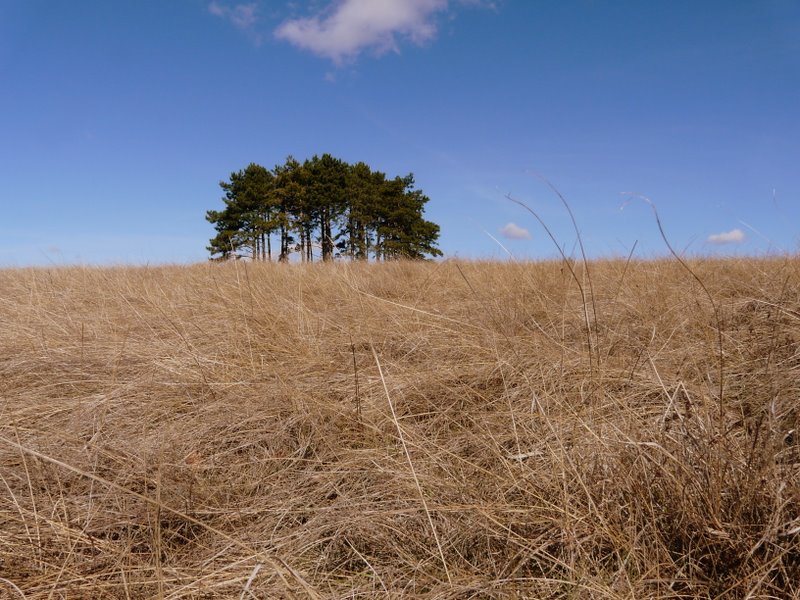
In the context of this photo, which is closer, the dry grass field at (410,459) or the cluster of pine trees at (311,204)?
the dry grass field at (410,459)

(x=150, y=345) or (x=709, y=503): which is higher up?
(x=150, y=345)

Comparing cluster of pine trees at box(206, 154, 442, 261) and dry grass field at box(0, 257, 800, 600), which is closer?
dry grass field at box(0, 257, 800, 600)

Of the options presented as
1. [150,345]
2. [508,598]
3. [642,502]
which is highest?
[150,345]

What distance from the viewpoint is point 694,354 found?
2.21 m

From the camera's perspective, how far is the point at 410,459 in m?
1.42

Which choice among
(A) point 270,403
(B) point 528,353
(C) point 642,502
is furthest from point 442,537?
(B) point 528,353

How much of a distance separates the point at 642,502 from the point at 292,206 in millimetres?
30323

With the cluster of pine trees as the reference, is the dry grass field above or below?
below

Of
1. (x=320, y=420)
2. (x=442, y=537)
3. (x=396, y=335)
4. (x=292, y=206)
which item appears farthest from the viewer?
(x=292, y=206)

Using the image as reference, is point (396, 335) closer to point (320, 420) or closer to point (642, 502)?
point (320, 420)

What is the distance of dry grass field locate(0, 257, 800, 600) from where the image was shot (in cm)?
105

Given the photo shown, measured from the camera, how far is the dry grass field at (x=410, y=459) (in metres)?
1.05

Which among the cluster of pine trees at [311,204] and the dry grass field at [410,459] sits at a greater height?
the cluster of pine trees at [311,204]

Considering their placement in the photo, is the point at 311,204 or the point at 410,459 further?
the point at 311,204
